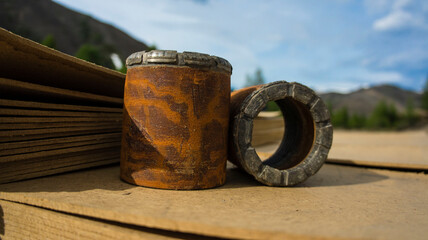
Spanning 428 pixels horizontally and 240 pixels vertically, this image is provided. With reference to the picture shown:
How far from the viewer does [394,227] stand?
2.60 m

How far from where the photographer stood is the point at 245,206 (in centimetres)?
309

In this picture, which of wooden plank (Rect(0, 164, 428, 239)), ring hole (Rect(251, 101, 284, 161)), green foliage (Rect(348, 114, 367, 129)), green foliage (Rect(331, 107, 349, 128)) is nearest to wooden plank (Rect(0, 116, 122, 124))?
wooden plank (Rect(0, 164, 428, 239))

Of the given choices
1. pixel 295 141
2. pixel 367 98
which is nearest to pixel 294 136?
pixel 295 141

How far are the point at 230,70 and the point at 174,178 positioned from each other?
5.00ft

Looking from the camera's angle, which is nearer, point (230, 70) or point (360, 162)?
point (230, 70)

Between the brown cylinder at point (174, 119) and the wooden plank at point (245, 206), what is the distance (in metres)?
0.21

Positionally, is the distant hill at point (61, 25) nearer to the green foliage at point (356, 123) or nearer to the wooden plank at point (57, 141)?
the green foliage at point (356, 123)

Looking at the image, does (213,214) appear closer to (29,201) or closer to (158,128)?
(158,128)

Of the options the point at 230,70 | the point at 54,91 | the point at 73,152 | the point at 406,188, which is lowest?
the point at 406,188

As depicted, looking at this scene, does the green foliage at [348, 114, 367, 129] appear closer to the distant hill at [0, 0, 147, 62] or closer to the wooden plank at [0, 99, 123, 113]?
the distant hill at [0, 0, 147, 62]

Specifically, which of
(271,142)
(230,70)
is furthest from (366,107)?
(230,70)

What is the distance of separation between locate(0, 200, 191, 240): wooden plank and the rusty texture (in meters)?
1.68

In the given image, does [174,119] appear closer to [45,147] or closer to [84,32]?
[45,147]

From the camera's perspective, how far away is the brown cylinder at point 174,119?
3557 millimetres
